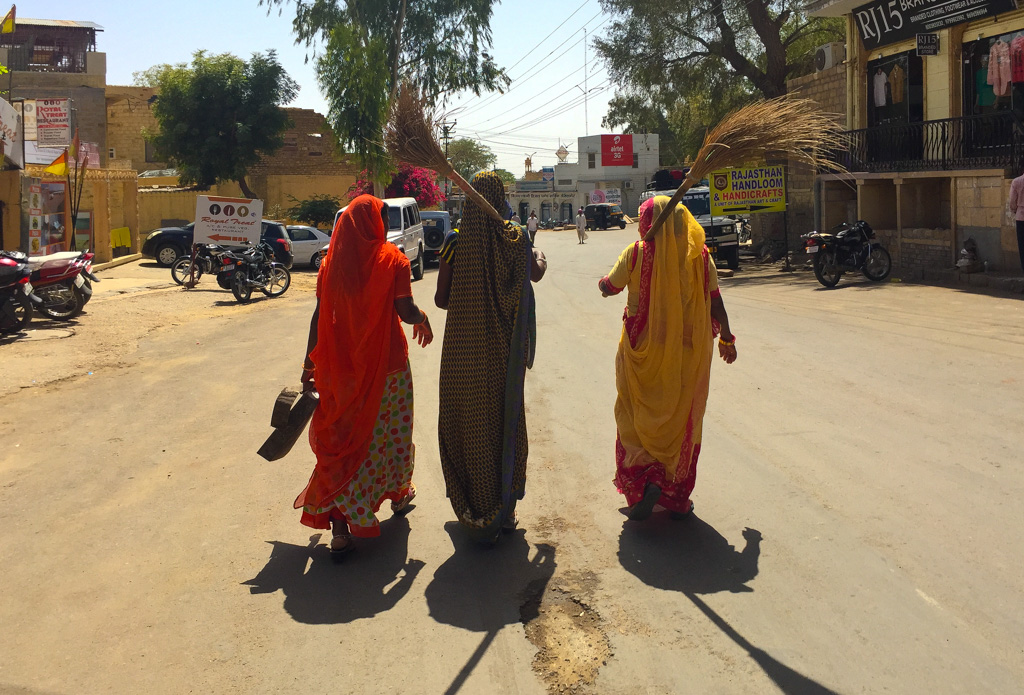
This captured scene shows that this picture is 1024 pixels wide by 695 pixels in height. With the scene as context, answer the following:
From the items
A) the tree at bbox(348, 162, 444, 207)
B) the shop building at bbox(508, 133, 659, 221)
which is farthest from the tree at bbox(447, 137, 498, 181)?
the tree at bbox(348, 162, 444, 207)

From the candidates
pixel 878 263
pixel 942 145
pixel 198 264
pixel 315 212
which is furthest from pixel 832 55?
pixel 315 212

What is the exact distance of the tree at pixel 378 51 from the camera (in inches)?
1212

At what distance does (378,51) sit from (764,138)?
94.2 feet

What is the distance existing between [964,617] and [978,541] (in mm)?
870

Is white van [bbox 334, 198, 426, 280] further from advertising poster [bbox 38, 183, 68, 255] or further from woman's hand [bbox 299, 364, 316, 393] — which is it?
woman's hand [bbox 299, 364, 316, 393]

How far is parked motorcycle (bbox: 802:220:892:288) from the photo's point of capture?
16.5 metres

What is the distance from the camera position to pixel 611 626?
3.64m

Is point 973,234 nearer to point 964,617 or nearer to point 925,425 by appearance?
point 925,425

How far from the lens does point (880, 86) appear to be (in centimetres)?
2133

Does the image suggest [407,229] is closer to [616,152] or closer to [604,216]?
[604,216]

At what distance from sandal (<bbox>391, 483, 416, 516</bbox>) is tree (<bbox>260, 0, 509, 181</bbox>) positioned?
26.2 m

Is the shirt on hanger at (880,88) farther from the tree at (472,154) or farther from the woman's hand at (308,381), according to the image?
the tree at (472,154)

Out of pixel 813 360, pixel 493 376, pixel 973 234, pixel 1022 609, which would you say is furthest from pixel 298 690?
pixel 973 234

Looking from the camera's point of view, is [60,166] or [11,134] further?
[60,166]
